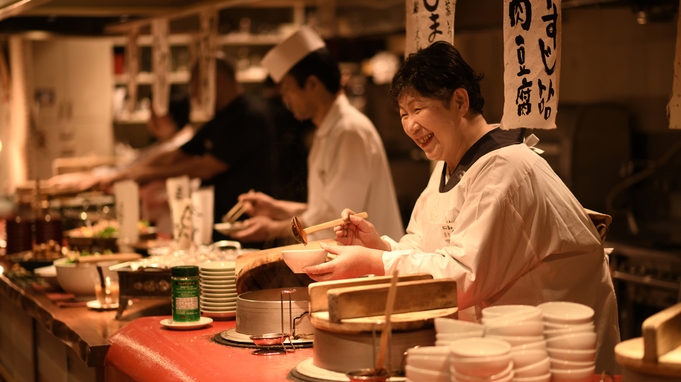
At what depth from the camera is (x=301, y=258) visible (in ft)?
8.43

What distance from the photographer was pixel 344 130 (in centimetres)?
429

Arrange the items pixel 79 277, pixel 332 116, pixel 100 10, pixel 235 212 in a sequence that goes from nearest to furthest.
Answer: pixel 79 277
pixel 332 116
pixel 235 212
pixel 100 10

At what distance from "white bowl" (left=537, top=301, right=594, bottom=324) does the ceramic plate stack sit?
4.43 feet

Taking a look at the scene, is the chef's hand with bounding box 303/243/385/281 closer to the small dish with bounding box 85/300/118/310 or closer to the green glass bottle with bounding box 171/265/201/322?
the green glass bottle with bounding box 171/265/201/322

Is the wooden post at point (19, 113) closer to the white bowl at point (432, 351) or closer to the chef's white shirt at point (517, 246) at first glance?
the chef's white shirt at point (517, 246)

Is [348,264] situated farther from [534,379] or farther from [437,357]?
[534,379]

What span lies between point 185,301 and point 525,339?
1.36 meters

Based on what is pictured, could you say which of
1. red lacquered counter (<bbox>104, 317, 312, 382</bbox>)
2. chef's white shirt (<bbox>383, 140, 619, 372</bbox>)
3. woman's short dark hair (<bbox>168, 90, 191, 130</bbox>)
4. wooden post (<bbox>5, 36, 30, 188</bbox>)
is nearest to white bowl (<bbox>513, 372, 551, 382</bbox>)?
chef's white shirt (<bbox>383, 140, 619, 372</bbox>)

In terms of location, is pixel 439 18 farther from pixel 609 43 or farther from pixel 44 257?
pixel 609 43

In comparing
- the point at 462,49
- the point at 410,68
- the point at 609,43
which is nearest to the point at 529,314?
the point at 410,68

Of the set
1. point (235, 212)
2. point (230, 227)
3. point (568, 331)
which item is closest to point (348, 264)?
point (568, 331)

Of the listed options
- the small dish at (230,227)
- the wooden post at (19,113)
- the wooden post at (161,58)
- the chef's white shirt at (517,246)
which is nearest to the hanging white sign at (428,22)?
the chef's white shirt at (517,246)

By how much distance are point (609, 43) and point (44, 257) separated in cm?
415

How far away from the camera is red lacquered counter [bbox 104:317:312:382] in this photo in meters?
2.33
